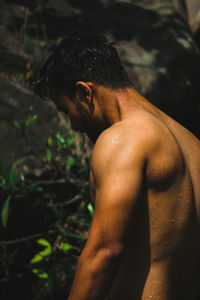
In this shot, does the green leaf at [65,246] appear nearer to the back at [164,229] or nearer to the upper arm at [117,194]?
the back at [164,229]

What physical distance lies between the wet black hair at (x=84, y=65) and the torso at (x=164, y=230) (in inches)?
9.2

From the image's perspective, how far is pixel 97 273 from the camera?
1.13 meters

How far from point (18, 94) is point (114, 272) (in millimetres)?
2462

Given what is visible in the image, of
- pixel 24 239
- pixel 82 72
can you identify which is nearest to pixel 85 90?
pixel 82 72

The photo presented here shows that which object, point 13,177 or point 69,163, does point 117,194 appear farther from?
point 69,163

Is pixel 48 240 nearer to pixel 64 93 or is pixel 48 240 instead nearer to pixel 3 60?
pixel 64 93

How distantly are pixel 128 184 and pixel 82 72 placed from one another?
523 millimetres

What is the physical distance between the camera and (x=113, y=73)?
4.52 feet

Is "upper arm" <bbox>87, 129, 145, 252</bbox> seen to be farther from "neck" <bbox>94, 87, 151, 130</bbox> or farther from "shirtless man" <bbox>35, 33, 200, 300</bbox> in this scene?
"neck" <bbox>94, 87, 151, 130</bbox>

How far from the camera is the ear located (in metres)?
1.34

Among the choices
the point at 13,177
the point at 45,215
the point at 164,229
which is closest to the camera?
the point at 164,229

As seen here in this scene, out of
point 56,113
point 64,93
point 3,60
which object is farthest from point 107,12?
point 64,93

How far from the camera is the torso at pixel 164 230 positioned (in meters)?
1.19

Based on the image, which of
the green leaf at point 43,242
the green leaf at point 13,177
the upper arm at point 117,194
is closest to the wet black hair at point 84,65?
the upper arm at point 117,194
